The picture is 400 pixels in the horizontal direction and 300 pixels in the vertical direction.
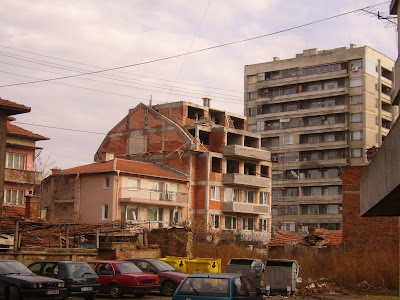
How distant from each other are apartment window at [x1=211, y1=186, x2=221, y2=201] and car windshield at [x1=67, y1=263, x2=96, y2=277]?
40487mm

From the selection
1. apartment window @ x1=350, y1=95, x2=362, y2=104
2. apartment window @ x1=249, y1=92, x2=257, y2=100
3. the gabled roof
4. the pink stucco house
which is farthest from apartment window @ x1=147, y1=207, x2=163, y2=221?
apartment window @ x1=249, y1=92, x2=257, y2=100

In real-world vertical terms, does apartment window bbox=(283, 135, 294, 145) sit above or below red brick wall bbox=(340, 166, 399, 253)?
above

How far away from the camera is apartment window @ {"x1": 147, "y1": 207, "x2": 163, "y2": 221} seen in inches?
2260

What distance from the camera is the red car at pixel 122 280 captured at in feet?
79.6

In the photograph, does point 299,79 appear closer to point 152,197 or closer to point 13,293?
point 152,197

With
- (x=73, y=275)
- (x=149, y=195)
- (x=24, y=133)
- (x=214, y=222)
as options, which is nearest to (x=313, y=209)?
(x=214, y=222)

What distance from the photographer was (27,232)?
112ft

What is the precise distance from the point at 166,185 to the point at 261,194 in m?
13.8

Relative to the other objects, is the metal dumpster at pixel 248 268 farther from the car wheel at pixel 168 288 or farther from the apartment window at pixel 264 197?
the apartment window at pixel 264 197

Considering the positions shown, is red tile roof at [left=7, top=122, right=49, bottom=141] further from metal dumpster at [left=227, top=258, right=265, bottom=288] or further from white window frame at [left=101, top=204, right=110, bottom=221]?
metal dumpster at [left=227, top=258, right=265, bottom=288]

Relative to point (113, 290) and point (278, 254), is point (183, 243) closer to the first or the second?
point (278, 254)

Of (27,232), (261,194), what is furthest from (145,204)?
(27,232)

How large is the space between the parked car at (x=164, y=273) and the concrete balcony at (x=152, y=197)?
2772cm

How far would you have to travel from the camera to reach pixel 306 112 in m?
84.2
